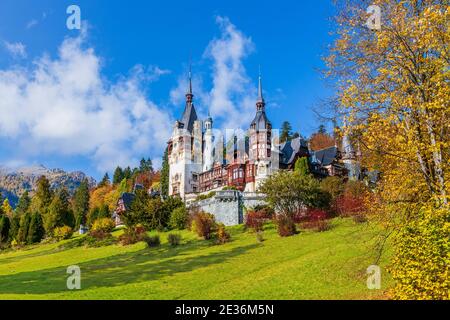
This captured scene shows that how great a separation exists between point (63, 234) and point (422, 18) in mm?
54190

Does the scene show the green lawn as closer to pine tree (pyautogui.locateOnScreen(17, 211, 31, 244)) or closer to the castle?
the castle

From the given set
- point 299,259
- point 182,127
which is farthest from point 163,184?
point 299,259

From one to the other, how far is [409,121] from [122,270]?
19.7 meters

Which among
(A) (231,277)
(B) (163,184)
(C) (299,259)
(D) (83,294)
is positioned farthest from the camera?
(B) (163,184)

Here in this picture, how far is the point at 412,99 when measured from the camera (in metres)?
12.5

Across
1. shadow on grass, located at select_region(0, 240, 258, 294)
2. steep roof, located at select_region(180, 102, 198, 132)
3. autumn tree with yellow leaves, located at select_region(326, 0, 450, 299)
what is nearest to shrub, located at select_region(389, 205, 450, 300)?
autumn tree with yellow leaves, located at select_region(326, 0, 450, 299)

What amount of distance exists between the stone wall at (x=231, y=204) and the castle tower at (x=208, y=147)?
2155 centimetres

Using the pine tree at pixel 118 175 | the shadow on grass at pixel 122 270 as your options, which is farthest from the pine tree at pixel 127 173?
the shadow on grass at pixel 122 270

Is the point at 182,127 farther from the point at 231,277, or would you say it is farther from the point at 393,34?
the point at 393,34

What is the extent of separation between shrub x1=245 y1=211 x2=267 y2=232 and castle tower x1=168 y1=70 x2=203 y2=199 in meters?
25.8

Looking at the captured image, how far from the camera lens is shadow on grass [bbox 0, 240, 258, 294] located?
22.5m

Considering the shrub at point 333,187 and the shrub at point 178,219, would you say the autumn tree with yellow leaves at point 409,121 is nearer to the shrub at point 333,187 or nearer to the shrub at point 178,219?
the shrub at point 333,187

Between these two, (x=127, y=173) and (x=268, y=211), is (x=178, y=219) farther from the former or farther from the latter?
(x=127, y=173)

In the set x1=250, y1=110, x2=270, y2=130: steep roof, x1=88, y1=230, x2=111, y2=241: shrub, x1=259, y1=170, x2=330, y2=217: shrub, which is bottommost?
x1=88, y1=230, x2=111, y2=241: shrub
